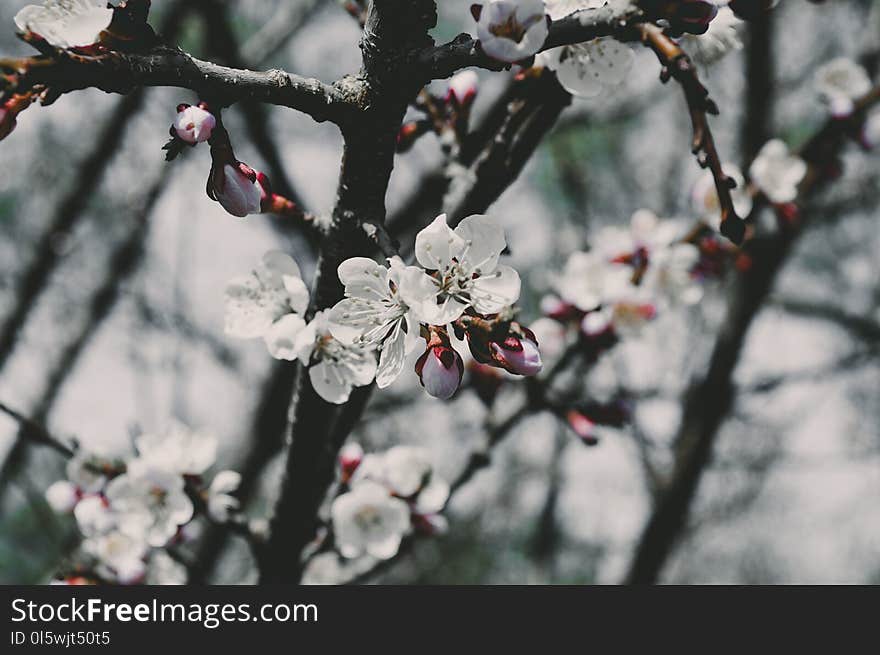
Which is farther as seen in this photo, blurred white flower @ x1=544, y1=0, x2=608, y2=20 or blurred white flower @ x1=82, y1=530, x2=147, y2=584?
blurred white flower @ x1=82, y1=530, x2=147, y2=584

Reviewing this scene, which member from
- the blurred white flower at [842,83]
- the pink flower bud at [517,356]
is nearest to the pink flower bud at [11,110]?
the pink flower bud at [517,356]

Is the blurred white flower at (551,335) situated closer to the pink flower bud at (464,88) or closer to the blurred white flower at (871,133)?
the pink flower bud at (464,88)

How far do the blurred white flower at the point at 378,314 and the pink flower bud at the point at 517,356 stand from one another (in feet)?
0.35

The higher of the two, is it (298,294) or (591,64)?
(591,64)

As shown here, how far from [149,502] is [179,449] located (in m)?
0.12

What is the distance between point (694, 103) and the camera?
87 centimetres

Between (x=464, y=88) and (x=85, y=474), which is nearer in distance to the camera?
(x=464, y=88)

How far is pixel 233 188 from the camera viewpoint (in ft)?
2.92

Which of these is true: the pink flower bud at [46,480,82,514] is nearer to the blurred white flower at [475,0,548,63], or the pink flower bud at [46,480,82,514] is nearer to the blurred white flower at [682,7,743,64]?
the blurred white flower at [475,0,548,63]

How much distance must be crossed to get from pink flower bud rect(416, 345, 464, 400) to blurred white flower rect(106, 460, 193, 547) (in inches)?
30.5

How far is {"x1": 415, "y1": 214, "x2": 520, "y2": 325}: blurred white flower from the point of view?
0.92 metres

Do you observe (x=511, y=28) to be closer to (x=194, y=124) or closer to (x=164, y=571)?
(x=194, y=124)

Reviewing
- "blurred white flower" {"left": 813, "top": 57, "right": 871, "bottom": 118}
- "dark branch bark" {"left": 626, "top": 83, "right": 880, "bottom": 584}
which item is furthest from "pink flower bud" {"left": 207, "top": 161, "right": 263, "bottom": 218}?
"dark branch bark" {"left": 626, "top": 83, "right": 880, "bottom": 584}

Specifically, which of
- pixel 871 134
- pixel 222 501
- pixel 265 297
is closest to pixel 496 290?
pixel 265 297
